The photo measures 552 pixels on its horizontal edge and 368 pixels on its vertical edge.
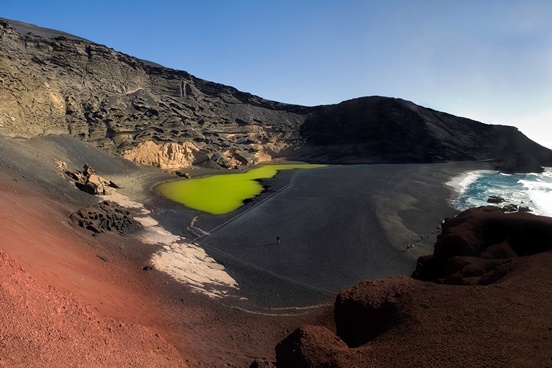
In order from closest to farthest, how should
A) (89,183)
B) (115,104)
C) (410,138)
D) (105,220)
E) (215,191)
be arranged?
(105,220)
(89,183)
(215,191)
(115,104)
(410,138)

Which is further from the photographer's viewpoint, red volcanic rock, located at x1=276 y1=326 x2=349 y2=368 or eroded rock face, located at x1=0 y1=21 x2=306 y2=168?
eroded rock face, located at x1=0 y1=21 x2=306 y2=168

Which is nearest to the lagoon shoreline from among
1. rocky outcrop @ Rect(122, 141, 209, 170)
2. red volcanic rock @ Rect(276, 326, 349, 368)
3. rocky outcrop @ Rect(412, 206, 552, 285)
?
red volcanic rock @ Rect(276, 326, 349, 368)

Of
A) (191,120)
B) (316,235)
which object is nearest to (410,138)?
(191,120)

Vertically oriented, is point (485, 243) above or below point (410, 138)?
below

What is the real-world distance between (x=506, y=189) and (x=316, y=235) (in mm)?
29269

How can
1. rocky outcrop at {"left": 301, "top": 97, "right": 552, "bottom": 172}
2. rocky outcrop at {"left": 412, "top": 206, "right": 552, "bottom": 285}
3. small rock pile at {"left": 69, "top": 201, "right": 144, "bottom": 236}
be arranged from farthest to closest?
rocky outcrop at {"left": 301, "top": 97, "right": 552, "bottom": 172} → small rock pile at {"left": 69, "top": 201, "right": 144, "bottom": 236} → rocky outcrop at {"left": 412, "top": 206, "right": 552, "bottom": 285}

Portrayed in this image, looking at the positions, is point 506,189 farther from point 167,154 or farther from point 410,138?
point 167,154

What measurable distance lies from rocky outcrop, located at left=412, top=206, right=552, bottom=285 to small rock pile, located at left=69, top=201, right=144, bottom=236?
15.0 metres

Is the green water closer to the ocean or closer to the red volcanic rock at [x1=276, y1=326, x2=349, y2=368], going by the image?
the ocean

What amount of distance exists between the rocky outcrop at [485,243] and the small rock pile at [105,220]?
1501 centimetres

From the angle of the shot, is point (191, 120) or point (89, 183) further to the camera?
point (191, 120)

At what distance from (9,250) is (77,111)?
35.6 metres

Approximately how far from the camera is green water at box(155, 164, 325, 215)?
91.4 feet

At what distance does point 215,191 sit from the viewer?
33062 millimetres
